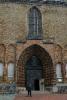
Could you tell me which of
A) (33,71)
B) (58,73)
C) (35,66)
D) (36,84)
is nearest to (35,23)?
(35,66)

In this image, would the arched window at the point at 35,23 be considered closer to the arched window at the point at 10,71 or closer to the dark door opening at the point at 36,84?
the arched window at the point at 10,71

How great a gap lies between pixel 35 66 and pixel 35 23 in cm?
399

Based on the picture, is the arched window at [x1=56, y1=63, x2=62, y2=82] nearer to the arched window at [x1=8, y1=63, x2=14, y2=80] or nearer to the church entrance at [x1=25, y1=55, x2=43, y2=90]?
the church entrance at [x1=25, y1=55, x2=43, y2=90]

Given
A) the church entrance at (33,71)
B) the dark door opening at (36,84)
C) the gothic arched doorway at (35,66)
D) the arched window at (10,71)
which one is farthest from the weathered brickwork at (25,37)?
the dark door opening at (36,84)

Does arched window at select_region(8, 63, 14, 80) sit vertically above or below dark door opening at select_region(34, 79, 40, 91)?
above

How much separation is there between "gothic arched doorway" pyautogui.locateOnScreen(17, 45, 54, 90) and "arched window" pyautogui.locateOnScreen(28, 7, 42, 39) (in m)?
1.17

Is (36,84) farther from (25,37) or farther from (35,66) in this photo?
(25,37)

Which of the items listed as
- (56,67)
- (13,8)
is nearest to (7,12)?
(13,8)

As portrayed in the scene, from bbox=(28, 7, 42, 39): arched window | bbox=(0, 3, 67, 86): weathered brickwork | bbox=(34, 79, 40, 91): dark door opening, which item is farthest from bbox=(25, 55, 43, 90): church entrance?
bbox=(28, 7, 42, 39): arched window

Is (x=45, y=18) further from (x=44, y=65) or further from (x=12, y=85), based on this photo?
(x=12, y=85)

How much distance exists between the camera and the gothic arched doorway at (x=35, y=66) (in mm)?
29906

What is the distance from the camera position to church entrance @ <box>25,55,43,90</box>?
30.4 metres

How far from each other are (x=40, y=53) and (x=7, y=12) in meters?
4.79

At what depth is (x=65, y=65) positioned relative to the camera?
3022cm
